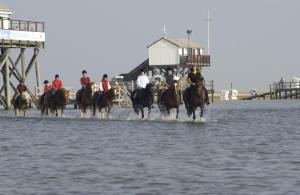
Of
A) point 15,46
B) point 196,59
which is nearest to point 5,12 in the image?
point 15,46

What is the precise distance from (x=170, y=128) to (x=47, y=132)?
409 cm

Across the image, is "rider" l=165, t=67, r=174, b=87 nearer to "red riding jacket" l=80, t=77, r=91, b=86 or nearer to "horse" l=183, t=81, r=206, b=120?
"horse" l=183, t=81, r=206, b=120

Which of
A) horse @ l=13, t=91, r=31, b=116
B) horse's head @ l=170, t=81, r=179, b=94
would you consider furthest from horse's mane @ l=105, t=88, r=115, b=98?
horse @ l=13, t=91, r=31, b=116

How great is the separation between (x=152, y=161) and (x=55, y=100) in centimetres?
2602

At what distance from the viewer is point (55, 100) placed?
47344 mm

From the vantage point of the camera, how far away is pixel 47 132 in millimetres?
33906

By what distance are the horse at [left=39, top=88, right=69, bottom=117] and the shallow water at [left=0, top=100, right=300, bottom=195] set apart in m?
12.8

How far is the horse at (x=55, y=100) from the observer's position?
154 feet

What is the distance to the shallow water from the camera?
17.6 metres

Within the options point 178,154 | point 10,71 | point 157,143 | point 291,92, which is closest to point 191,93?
point 157,143

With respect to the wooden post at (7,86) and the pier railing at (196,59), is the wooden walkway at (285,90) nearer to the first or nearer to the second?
the pier railing at (196,59)

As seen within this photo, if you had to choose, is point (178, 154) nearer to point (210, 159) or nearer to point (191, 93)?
point (210, 159)

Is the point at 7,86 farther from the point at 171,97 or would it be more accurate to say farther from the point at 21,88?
the point at 171,97

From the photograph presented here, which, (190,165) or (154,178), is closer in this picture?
(154,178)
